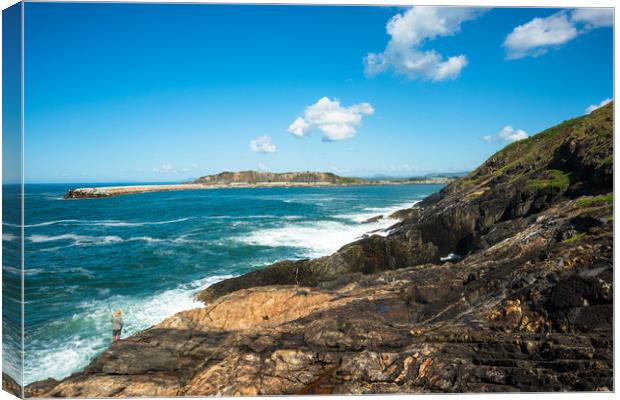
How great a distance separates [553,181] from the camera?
1803 cm

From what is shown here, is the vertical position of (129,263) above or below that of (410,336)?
below

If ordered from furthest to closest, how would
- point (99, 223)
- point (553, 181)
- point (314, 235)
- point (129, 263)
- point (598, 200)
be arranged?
point (99, 223)
point (314, 235)
point (129, 263)
point (553, 181)
point (598, 200)

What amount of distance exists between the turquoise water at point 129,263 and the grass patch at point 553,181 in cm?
1164

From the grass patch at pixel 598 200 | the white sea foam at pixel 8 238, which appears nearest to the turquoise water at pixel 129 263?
the white sea foam at pixel 8 238

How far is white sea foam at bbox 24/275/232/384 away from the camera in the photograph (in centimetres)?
991

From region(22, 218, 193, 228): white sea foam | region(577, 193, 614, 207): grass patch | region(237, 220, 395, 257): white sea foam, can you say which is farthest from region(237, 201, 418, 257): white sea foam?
region(22, 218, 193, 228): white sea foam

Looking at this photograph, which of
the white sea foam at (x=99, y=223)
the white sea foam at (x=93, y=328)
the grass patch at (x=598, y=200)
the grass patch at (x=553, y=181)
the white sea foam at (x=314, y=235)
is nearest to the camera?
the white sea foam at (x=93, y=328)

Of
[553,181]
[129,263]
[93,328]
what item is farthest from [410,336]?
[129,263]

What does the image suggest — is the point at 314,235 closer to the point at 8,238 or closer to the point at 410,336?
the point at 410,336

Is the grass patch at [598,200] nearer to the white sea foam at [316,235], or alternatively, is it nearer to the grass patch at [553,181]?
the grass patch at [553,181]

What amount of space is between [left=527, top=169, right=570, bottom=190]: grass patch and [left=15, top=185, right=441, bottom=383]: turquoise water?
11639mm

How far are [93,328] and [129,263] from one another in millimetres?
8657

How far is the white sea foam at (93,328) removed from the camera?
9906 mm

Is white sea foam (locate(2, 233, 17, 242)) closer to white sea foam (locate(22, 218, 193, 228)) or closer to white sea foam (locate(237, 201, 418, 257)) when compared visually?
white sea foam (locate(237, 201, 418, 257))
